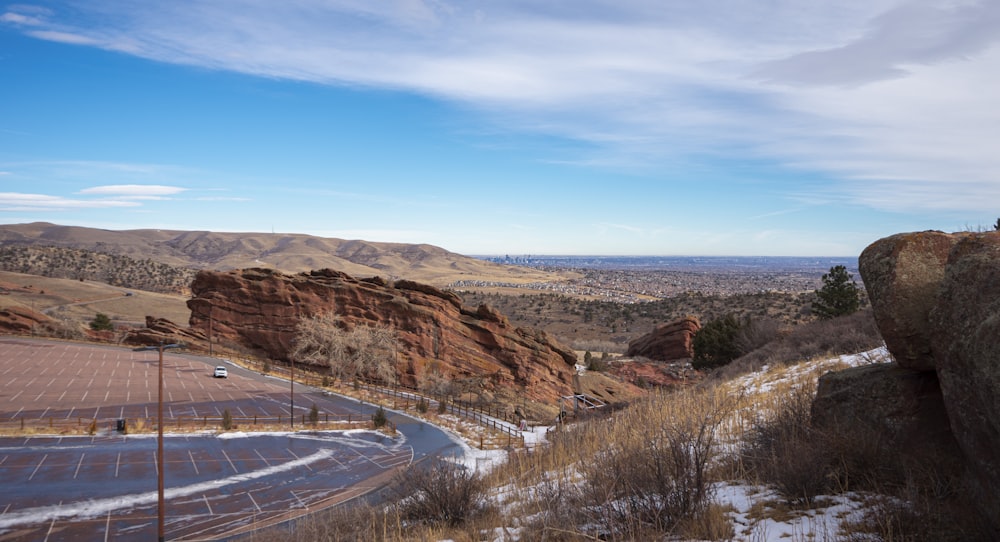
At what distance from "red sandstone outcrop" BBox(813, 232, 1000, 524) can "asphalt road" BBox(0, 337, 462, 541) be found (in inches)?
561

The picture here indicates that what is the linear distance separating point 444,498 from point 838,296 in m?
36.1

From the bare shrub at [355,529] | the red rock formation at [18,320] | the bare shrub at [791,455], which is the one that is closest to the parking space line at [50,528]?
the bare shrub at [355,529]

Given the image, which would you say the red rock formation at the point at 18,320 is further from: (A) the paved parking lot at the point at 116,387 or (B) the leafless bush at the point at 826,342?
(B) the leafless bush at the point at 826,342

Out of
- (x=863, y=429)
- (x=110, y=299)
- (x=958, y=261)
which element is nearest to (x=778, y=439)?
(x=863, y=429)

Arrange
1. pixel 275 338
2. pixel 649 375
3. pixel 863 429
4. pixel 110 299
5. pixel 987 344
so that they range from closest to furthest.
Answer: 1. pixel 987 344
2. pixel 863 429
3. pixel 649 375
4. pixel 275 338
5. pixel 110 299

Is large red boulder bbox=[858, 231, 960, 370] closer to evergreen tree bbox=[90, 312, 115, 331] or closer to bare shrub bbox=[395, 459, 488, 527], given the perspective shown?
bare shrub bbox=[395, 459, 488, 527]

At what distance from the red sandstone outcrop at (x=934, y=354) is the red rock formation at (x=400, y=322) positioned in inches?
1723

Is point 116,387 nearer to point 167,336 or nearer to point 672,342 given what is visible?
point 167,336

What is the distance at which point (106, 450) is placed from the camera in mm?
25328

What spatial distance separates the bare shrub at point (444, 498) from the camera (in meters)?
7.61

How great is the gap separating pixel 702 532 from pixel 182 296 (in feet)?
393

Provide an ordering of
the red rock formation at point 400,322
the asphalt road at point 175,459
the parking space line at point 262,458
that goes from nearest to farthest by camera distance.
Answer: the asphalt road at point 175,459, the parking space line at point 262,458, the red rock formation at point 400,322

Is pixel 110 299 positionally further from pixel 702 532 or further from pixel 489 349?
pixel 702 532

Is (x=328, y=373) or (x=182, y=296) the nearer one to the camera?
(x=328, y=373)
